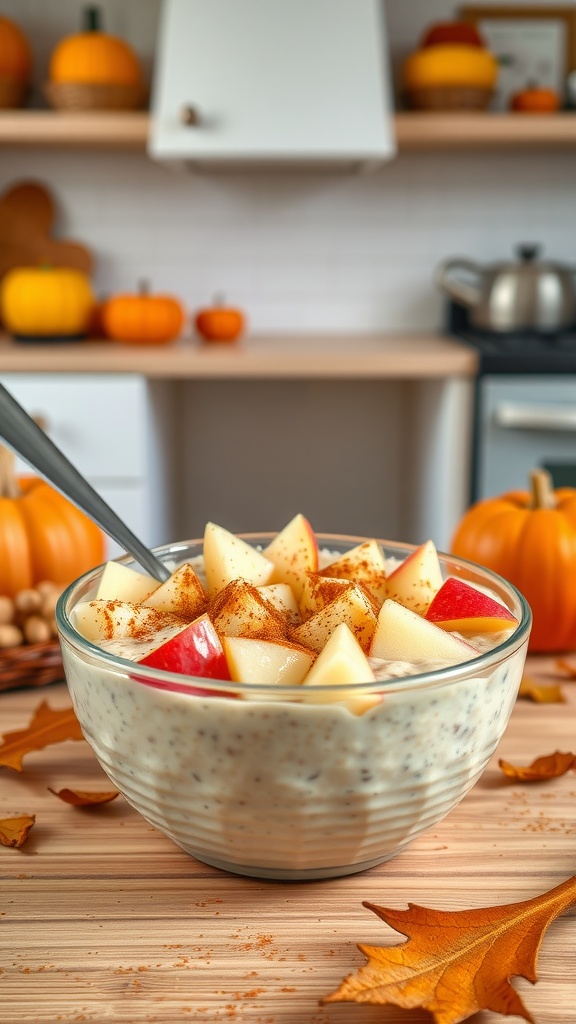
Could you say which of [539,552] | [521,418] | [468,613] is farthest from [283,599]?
[521,418]

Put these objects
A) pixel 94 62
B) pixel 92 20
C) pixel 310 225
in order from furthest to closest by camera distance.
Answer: pixel 310 225 → pixel 92 20 → pixel 94 62

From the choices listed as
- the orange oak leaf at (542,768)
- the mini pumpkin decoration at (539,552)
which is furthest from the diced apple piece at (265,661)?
the mini pumpkin decoration at (539,552)

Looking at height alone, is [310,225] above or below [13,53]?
below

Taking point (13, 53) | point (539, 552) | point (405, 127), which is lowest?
point (539, 552)

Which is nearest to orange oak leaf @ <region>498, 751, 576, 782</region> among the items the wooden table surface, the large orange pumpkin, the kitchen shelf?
the wooden table surface

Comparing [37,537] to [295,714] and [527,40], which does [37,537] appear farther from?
[527,40]

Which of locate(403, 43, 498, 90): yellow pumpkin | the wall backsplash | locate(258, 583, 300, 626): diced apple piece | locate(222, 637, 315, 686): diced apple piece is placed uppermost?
locate(403, 43, 498, 90): yellow pumpkin

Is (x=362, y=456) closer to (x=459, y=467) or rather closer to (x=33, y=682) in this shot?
(x=459, y=467)

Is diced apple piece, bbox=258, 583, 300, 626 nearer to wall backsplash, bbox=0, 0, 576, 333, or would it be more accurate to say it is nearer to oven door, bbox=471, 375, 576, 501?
oven door, bbox=471, 375, 576, 501
